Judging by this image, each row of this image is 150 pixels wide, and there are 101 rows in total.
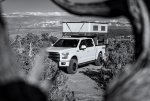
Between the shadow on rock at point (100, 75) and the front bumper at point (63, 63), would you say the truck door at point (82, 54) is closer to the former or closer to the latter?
the shadow on rock at point (100, 75)

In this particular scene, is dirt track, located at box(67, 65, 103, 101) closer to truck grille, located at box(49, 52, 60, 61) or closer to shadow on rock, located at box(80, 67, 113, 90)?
shadow on rock, located at box(80, 67, 113, 90)

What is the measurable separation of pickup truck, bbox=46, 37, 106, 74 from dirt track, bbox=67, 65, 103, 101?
1.65 feet

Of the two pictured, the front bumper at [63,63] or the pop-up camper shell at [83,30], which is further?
the pop-up camper shell at [83,30]

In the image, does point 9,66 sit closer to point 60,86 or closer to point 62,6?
point 62,6

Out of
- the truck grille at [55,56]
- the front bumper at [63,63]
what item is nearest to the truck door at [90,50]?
the front bumper at [63,63]

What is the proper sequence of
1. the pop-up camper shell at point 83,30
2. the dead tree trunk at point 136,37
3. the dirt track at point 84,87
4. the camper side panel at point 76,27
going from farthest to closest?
the camper side panel at point 76,27 < the pop-up camper shell at point 83,30 < the dirt track at point 84,87 < the dead tree trunk at point 136,37

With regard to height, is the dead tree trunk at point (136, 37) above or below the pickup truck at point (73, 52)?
above

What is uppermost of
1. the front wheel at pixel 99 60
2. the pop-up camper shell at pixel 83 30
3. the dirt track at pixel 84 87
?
the pop-up camper shell at pixel 83 30

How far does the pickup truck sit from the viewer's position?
13.8m

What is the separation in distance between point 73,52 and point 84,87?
277cm

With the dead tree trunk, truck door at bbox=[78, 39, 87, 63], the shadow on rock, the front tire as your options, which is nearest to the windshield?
truck door at bbox=[78, 39, 87, 63]

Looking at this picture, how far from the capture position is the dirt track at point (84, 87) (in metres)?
10.1

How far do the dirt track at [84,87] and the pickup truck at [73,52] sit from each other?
503 mm

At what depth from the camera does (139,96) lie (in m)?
1.80
